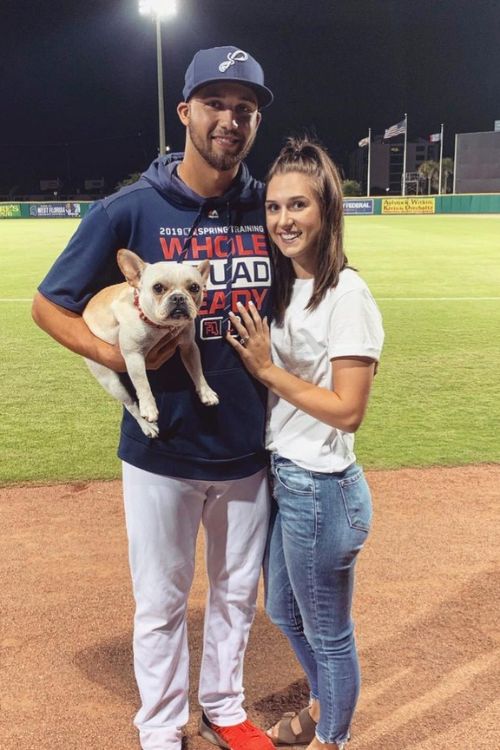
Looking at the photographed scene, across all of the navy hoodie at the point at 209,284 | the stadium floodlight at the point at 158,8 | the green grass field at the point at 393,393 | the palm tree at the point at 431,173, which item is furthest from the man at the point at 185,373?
the palm tree at the point at 431,173

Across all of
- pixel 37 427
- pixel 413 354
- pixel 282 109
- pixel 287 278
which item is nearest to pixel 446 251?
pixel 413 354

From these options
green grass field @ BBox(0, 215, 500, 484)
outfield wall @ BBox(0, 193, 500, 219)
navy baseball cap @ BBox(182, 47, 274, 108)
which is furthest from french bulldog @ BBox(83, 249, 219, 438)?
outfield wall @ BBox(0, 193, 500, 219)

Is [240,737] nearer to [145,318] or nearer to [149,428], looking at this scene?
[149,428]

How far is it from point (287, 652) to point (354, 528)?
1.38 m

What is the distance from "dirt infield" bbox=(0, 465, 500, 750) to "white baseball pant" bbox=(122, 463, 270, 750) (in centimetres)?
26

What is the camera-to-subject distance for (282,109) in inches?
4914

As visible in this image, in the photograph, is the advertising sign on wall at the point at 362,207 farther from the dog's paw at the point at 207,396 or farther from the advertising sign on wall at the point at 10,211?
the dog's paw at the point at 207,396

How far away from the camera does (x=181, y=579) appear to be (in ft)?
9.03

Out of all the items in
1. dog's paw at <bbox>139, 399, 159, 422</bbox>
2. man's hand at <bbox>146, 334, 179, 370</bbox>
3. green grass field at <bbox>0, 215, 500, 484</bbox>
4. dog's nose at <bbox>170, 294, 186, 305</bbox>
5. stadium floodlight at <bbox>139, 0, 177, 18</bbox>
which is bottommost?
green grass field at <bbox>0, 215, 500, 484</bbox>

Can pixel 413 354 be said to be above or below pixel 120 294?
below

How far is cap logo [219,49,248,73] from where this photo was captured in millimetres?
2488

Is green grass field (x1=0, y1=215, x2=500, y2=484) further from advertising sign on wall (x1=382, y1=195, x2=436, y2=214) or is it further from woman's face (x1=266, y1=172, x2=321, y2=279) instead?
advertising sign on wall (x1=382, y1=195, x2=436, y2=214)

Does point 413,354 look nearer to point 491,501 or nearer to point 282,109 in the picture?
point 491,501

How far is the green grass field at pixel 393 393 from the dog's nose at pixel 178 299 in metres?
3.75
